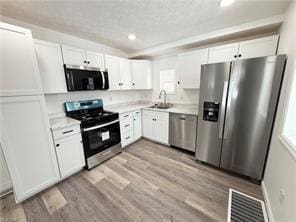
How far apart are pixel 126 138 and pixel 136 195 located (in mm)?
1479

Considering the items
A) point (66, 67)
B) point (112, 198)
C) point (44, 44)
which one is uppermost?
point (44, 44)

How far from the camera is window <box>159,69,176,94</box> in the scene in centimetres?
347

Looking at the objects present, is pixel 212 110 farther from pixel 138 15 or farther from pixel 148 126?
pixel 138 15

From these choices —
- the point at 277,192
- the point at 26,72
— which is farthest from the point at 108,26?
the point at 277,192

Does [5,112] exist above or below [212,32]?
below

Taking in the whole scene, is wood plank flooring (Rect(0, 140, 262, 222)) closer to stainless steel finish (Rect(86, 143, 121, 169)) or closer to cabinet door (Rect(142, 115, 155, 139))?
stainless steel finish (Rect(86, 143, 121, 169))

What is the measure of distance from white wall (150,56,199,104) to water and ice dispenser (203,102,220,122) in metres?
0.96

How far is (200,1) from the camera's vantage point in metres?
1.53

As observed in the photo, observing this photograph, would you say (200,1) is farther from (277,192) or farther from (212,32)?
(277,192)

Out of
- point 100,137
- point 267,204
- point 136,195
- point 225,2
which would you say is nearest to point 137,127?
point 100,137

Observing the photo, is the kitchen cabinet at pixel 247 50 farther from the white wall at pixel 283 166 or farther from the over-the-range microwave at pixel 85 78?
the over-the-range microwave at pixel 85 78

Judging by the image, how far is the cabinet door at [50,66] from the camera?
75.5 inches

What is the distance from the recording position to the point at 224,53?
2283 millimetres

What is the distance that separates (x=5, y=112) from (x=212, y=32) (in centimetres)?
345
